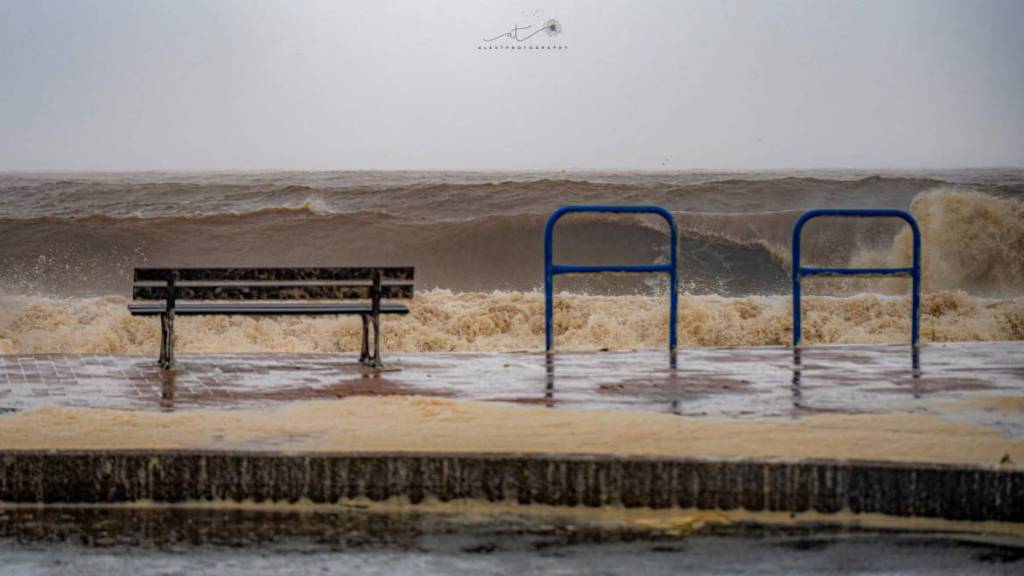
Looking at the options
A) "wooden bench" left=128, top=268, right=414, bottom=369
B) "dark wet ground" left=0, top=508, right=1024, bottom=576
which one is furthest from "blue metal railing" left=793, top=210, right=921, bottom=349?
"dark wet ground" left=0, top=508, right=1024, bottom=576

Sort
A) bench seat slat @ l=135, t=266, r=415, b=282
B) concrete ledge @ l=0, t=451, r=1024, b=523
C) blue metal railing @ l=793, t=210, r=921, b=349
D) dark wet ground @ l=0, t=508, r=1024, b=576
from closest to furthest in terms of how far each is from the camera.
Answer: dark wet ground @ l=0, t=508, r=1024, b=576
concrete ledge @ l=0, t=451, r=1024, b=523
bench seat slat @ l=135, t=266, r=415, b=282
blue metal railing @ l=793, t=210, r=921, b=349

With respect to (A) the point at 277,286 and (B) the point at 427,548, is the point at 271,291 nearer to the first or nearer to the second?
(A) the point at 277,286

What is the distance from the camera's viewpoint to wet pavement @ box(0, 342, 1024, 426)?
24.2 ft

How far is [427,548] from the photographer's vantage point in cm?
490

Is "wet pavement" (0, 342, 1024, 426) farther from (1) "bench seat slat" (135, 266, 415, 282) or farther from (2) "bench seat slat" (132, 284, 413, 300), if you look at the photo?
(1) "bench seat slat" (135, 266, 415, 282)

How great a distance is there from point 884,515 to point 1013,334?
1859cm

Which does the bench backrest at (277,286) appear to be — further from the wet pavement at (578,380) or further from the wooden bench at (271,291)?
the wet pavement at (578,380)

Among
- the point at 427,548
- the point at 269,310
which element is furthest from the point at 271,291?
the point at 427,548

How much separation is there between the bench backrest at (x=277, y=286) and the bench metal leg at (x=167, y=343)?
0.15 metres

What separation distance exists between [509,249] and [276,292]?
79.3 feet

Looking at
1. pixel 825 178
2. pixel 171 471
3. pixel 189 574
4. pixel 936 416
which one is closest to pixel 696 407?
pixel 936 416

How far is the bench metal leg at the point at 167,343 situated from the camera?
30.2 feet

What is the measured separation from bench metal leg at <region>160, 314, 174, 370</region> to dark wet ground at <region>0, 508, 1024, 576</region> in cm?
373

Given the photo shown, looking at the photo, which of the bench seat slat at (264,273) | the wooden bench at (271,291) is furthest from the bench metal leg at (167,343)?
the bench seat slat at (264,273)
